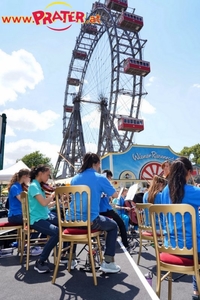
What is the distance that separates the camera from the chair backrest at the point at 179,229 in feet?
5.22

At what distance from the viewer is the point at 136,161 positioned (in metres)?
16.6

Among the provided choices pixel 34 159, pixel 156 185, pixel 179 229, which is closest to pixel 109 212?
pixel 156 185

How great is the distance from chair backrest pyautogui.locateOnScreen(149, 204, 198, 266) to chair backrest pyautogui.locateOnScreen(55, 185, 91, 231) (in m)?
0.76

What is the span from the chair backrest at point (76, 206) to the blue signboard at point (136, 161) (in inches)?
533

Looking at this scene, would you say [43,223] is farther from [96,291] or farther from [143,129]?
[143,129]

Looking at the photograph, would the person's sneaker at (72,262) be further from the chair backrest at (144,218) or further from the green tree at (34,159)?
the green tree at (34,159)

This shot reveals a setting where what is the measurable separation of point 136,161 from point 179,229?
15003mm

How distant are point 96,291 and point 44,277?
0.71 metres

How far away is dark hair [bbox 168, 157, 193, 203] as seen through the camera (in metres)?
1.75

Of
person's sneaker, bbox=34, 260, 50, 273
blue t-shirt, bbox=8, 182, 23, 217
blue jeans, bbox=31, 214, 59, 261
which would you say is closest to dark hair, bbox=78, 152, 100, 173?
blue jeans, bbox=31, 214, 59, 261

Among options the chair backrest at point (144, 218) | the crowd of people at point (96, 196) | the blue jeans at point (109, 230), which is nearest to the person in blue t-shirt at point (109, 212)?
the crowd of people at point (96, 196)

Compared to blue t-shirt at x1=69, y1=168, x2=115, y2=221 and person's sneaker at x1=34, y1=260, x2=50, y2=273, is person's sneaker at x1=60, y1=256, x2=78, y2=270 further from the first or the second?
blue t-shirt at x1=69, y1=168, x2=115, y2=221

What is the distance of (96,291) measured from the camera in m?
2.09

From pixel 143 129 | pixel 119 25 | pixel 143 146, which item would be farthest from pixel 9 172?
pixel 119 25
